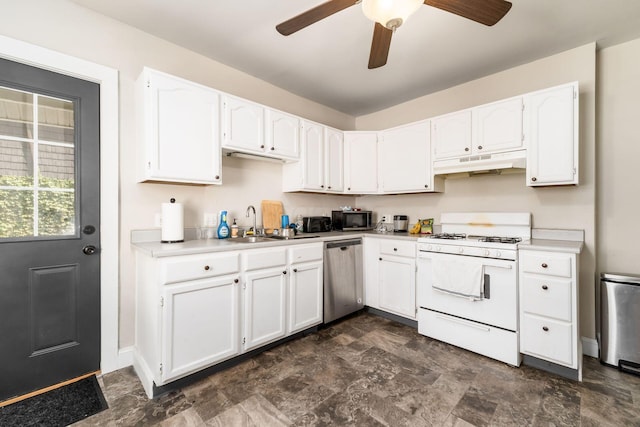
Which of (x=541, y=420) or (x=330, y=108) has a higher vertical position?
(x=330, y=108)

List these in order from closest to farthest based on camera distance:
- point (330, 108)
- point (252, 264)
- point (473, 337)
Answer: point (252, 264) → point (473, 337) → point (330, 108)

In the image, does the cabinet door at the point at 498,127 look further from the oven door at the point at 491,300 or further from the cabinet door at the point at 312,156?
the cabinet door at the point at 312,156

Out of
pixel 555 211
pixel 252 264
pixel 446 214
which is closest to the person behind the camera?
pixel 252 264

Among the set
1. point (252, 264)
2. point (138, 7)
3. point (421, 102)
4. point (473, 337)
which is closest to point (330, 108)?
point (421, 102)

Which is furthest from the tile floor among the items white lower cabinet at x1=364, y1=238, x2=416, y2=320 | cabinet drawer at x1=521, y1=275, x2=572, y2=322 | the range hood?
the range hood

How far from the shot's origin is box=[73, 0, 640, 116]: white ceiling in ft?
6.41

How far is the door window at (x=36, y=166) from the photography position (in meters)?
1.73

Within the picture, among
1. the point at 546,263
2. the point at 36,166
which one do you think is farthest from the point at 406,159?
the point at 36,166

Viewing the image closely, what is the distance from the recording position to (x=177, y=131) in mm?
2104

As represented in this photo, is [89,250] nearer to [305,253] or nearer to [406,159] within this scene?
[305,253]

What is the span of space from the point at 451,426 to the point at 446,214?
2.07 metres

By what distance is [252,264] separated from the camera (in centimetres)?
216

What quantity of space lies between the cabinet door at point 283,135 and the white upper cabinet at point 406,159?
1.14m

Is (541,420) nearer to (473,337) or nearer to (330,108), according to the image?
(473,337)
